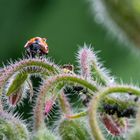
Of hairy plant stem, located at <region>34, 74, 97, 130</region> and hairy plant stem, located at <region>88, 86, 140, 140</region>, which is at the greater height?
hairy plant stem, located at <region>34, 74, 97, 130</region>

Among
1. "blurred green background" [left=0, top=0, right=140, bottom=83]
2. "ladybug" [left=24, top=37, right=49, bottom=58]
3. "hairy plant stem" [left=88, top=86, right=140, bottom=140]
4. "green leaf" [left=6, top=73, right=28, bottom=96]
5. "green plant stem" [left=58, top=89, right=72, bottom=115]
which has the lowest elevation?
"hairy plant stem" [left=88, top=86, right=140, bottom=140]

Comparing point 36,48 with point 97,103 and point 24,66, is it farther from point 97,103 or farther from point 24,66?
point 97,103

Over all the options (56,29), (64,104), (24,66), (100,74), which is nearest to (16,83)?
(24,66)

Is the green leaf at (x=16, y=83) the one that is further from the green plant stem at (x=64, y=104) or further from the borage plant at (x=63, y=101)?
the green plant stem at (x=64, y=104)

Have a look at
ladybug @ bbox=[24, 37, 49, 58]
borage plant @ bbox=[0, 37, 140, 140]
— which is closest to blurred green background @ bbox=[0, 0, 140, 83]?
ladybug @ bbox=[24, 37, 49, 58]

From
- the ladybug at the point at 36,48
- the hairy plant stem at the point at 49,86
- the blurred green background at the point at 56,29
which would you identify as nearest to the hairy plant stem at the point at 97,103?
the hairy plant stem at the point at 49,86

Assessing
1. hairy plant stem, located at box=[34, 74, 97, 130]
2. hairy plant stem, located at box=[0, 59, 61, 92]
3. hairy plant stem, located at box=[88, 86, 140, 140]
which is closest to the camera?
hairy plant stem, located at box=[88, 86, 140, 140]

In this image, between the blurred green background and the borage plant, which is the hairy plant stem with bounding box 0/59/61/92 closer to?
the borage plant
